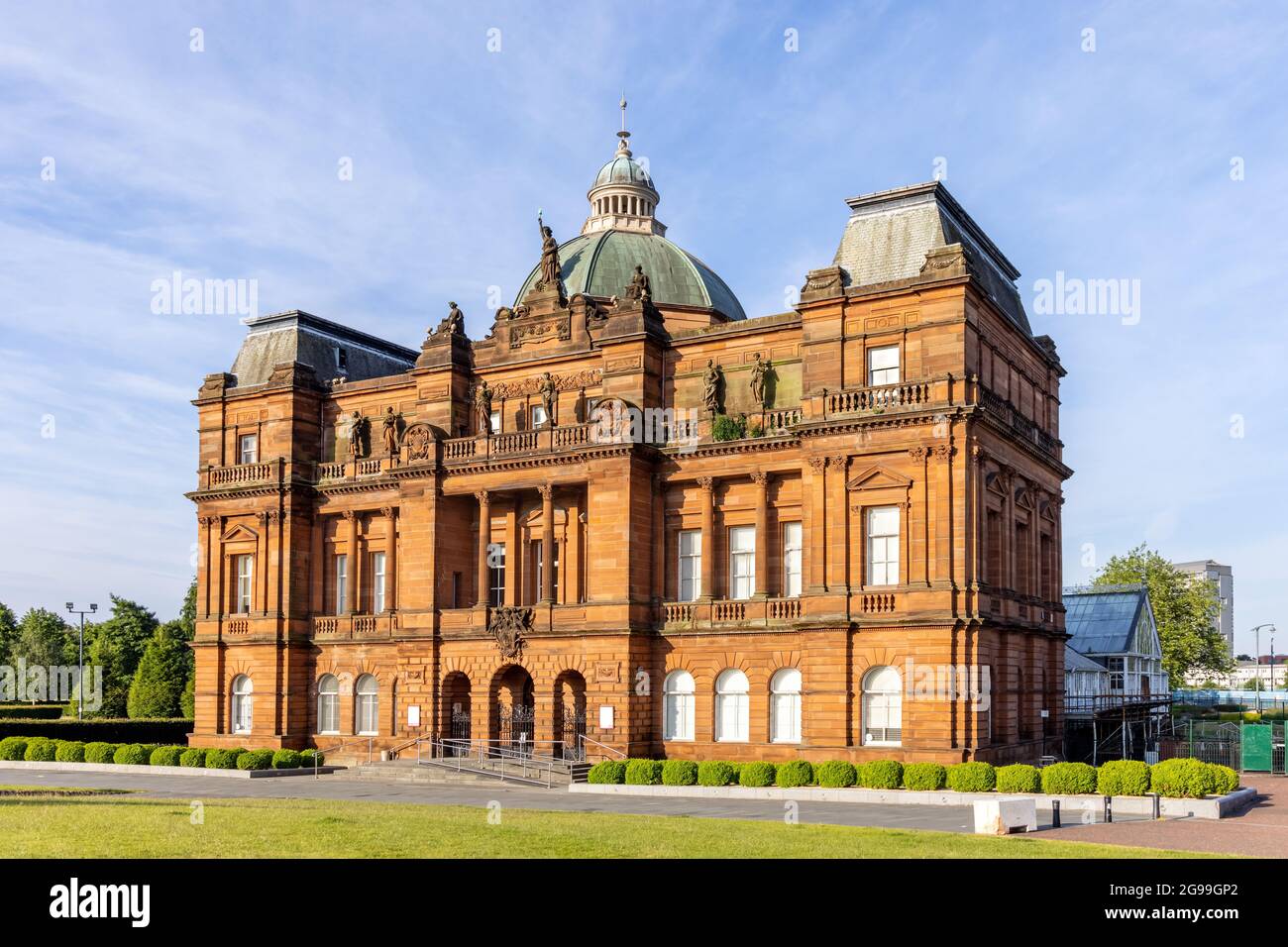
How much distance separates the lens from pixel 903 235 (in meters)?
47.0

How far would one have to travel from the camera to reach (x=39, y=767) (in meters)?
55.2

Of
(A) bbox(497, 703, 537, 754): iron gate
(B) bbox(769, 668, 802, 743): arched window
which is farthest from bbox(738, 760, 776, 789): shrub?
(A) bbox(497, 703, 537, 754): iron gate

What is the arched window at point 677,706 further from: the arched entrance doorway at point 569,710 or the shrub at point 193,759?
the shrub at point 193,759

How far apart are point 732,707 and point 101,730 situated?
32.7 meters

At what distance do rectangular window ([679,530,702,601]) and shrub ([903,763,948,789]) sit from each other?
42.0ft

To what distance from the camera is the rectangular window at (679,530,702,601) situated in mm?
50688

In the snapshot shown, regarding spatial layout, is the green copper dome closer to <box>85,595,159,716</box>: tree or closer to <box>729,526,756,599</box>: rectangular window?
<box>729,526,756,599</box>: rectangular window

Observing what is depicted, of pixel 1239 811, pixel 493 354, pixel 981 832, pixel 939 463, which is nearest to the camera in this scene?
pixel 981 832

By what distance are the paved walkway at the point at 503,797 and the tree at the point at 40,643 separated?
7097 centimetres

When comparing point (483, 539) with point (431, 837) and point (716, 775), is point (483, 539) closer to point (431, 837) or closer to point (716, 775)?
point (716, 775)

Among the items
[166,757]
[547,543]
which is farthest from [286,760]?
[547,543]
